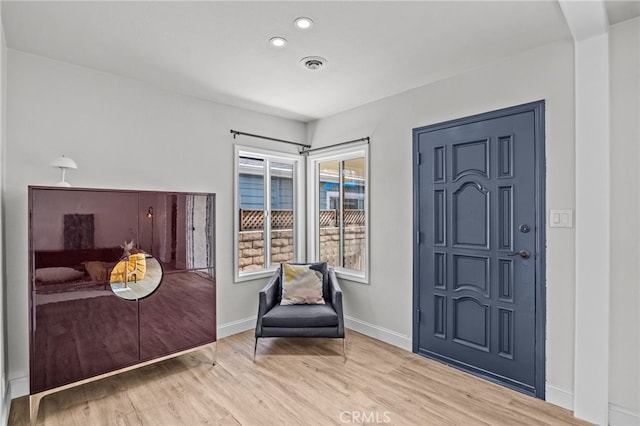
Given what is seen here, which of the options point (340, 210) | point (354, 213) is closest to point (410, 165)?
point (354, 213)

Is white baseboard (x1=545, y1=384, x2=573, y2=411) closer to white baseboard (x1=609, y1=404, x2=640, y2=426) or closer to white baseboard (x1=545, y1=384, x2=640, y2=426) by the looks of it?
white baseboard (x1=545, y1=384, x2=640, y2=426)

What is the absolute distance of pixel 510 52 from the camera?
248cm

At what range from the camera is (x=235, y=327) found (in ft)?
12.1

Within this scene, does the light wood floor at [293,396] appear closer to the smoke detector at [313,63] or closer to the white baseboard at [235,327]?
the white baseboard at [235,327]

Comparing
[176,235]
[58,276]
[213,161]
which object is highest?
[213,161]

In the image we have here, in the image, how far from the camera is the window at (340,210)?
379 cm

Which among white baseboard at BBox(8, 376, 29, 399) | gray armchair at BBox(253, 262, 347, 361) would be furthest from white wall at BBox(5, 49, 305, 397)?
gray armchair at BBox(253, 262, 347, 361)

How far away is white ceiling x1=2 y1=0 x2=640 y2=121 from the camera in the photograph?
6.33 feet

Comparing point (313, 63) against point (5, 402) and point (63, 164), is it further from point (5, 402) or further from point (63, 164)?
point (5, 402)

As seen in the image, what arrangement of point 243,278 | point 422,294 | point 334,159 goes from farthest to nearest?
point 334,159, point 243,278, point 422,294

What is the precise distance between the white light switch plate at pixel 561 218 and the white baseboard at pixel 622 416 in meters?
1.14

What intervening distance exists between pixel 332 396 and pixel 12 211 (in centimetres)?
266

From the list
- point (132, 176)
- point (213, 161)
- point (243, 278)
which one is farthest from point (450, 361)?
point (132, 176)

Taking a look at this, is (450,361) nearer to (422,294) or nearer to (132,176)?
(422,294)
